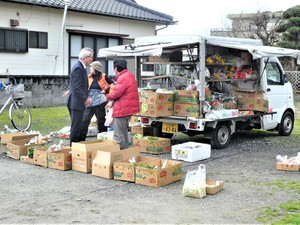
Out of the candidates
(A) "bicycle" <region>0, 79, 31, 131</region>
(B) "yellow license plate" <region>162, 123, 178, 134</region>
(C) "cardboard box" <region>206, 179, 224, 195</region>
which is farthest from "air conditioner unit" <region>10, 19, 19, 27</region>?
(C) "cardboard box" <region>206, 179, 224, 195</region>

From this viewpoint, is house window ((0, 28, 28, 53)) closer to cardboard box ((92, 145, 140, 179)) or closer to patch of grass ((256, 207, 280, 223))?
cardboard box ((92, 145, 140, 179))

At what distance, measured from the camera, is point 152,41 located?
32.3ft

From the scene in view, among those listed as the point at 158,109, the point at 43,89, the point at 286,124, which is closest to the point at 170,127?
the point at 158,109

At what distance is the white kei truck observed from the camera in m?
8.99

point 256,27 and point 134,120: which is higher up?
point 256,27

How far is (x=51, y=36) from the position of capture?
1836 cm

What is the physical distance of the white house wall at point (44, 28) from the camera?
664 inches

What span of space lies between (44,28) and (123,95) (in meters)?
11.3

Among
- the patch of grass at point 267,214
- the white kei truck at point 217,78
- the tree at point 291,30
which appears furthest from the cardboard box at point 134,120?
the tree at point 291,30

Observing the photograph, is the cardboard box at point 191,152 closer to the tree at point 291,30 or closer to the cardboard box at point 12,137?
the cardboard box at point 12,137

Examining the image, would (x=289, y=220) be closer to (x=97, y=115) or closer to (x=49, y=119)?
(x=97, y=115)

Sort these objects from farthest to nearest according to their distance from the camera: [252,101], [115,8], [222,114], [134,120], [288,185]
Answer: [115,8] < [134,120] < [252,101] < [222,114] < [288,185]

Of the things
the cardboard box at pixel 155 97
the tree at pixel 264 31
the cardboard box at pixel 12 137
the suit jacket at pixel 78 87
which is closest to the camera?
the suit jacket at pixel 78 87

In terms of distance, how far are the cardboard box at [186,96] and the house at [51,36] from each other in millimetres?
8980
